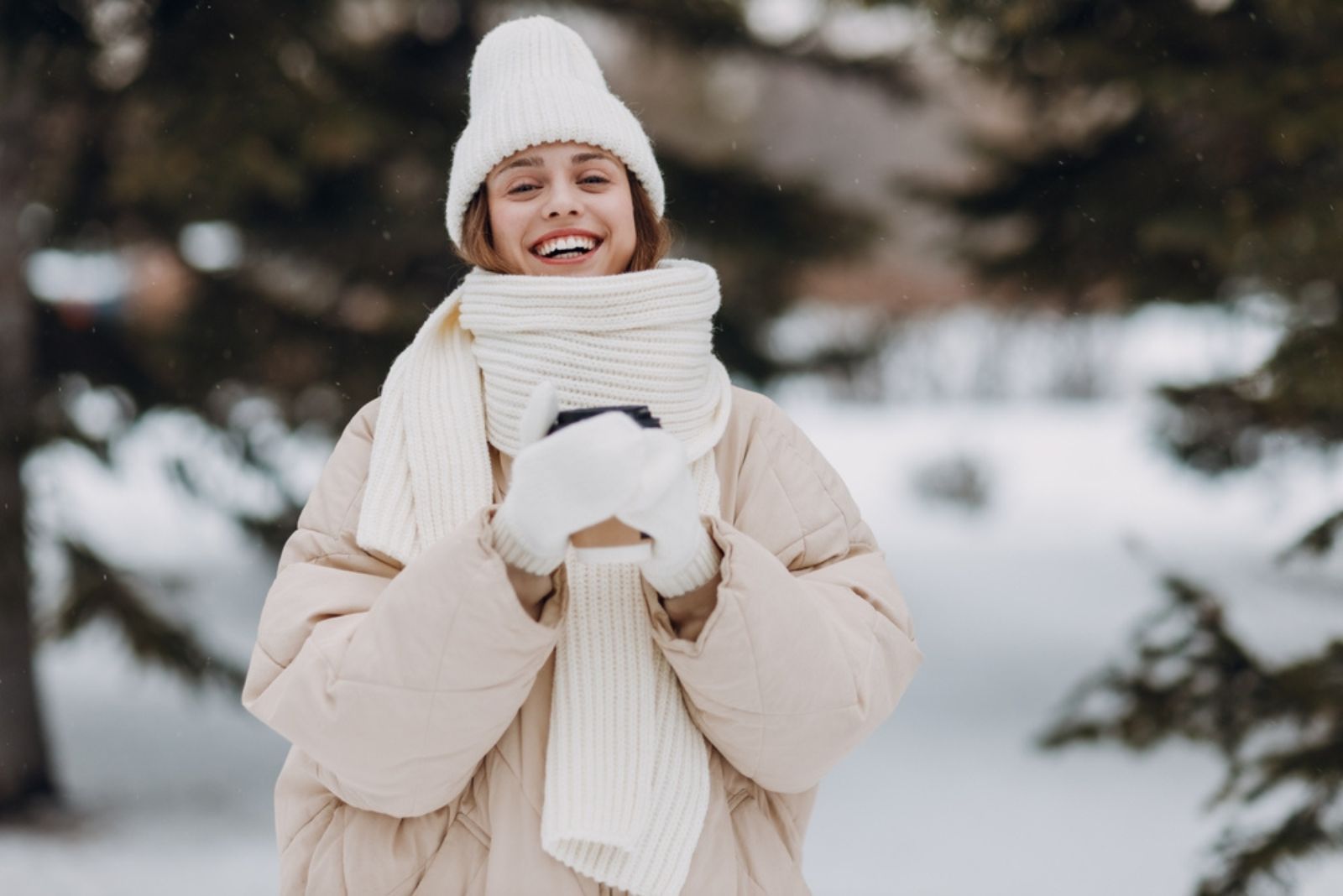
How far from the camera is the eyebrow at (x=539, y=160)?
1.64m

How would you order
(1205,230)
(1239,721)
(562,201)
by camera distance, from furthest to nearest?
(1205,230) < (1239,721) < (562,201)

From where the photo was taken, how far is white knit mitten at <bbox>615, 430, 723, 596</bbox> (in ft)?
4.07

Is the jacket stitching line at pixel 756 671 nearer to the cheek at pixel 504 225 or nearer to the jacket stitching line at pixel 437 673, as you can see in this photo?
the jacket stitching line at pixel 437 673

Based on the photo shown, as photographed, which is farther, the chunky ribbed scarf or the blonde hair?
the blonde hair

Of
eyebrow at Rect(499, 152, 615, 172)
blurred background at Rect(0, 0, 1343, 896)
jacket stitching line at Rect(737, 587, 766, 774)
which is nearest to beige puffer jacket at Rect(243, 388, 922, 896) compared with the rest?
jacket stitching line at Rect(737, 587, 766, 774)

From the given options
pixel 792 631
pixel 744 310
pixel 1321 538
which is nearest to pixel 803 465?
pixel 792 631

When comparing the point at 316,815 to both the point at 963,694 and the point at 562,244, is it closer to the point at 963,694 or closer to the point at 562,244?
the point at 562,244

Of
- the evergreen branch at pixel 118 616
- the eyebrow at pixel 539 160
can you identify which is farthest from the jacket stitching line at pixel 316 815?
the evergreen branch at pixel 118 616

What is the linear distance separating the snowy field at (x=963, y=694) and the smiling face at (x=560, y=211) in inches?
116

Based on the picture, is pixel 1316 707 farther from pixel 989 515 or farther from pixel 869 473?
pixel 869 473

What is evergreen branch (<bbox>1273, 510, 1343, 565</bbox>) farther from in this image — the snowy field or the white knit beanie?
the white knit beanie

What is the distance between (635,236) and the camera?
1.70 metres

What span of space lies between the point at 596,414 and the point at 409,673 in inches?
12.9

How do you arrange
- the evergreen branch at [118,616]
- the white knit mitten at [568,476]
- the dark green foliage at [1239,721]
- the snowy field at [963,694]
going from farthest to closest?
the evergreen branch at [118,616], the snowy field at [963,694], the dark green foliage at [1239,721], the white knit mitten at [568,476]
